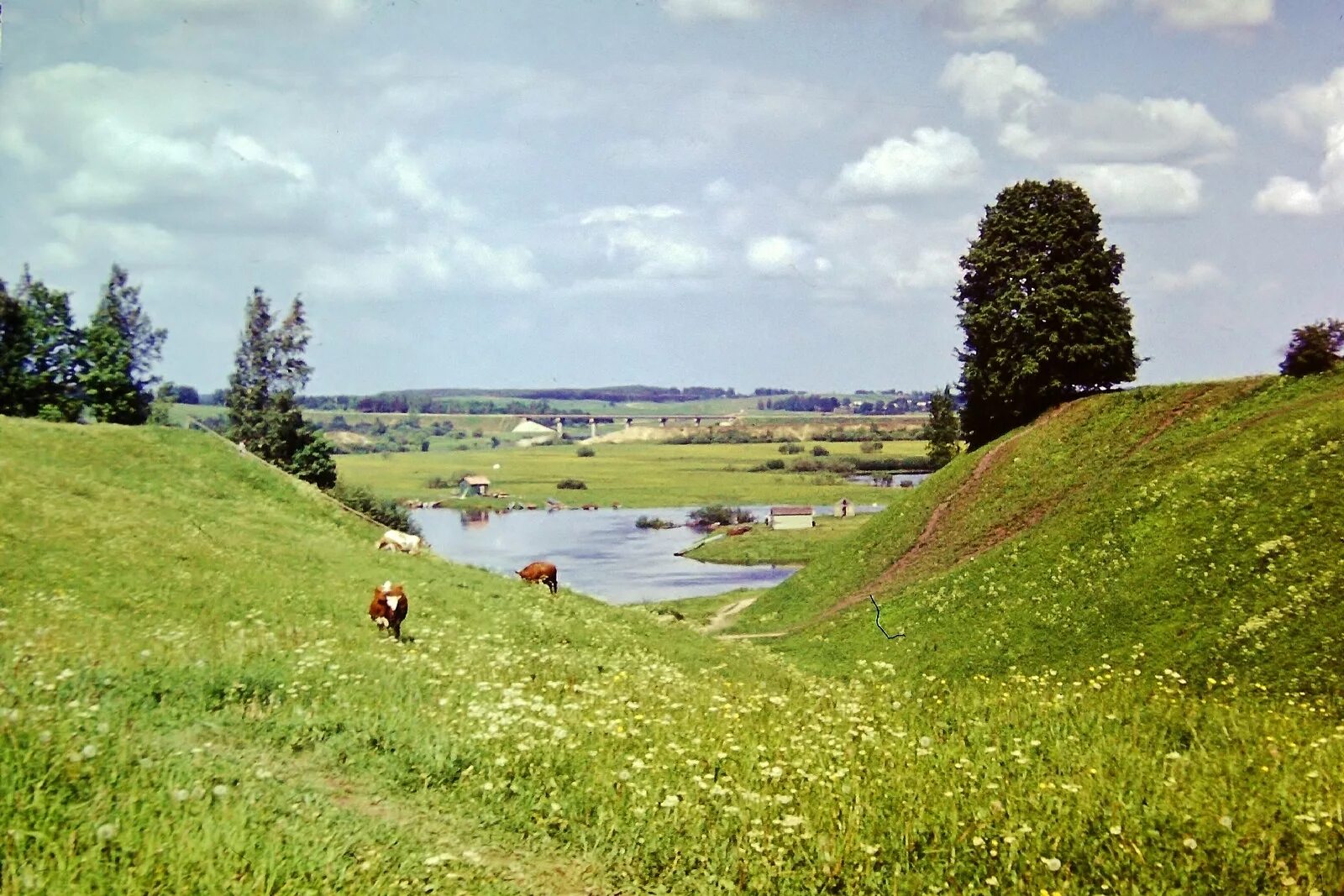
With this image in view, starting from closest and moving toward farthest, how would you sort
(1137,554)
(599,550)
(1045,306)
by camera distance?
(1137,554) < (1045,306) < (599,550)

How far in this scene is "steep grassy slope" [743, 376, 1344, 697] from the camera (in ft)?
93.1

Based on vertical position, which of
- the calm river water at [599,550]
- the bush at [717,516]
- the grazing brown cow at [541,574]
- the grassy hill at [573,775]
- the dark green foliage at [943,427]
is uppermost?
the dark green foliage at [943,427]

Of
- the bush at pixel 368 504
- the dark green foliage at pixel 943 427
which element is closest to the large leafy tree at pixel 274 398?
the bush at pixel 368 504

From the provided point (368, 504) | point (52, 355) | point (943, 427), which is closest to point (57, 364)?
point (52, 355)

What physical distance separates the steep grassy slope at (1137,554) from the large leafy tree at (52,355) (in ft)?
175

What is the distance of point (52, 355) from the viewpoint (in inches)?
3024

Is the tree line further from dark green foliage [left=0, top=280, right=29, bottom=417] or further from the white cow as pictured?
the white cow

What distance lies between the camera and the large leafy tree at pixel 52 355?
7538cm

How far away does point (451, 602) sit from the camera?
3159cm

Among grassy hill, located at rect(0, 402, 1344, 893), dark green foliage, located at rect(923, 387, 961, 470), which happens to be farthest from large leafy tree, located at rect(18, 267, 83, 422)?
dark green foliage, located at rect(923, 387, 961, 470)

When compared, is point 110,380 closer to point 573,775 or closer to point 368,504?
point 368,504

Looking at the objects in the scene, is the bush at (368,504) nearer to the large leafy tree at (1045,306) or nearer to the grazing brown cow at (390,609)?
the large leafy tree at (1045,306)

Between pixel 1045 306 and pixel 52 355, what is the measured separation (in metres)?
67.6

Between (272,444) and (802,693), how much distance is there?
79029 mm
